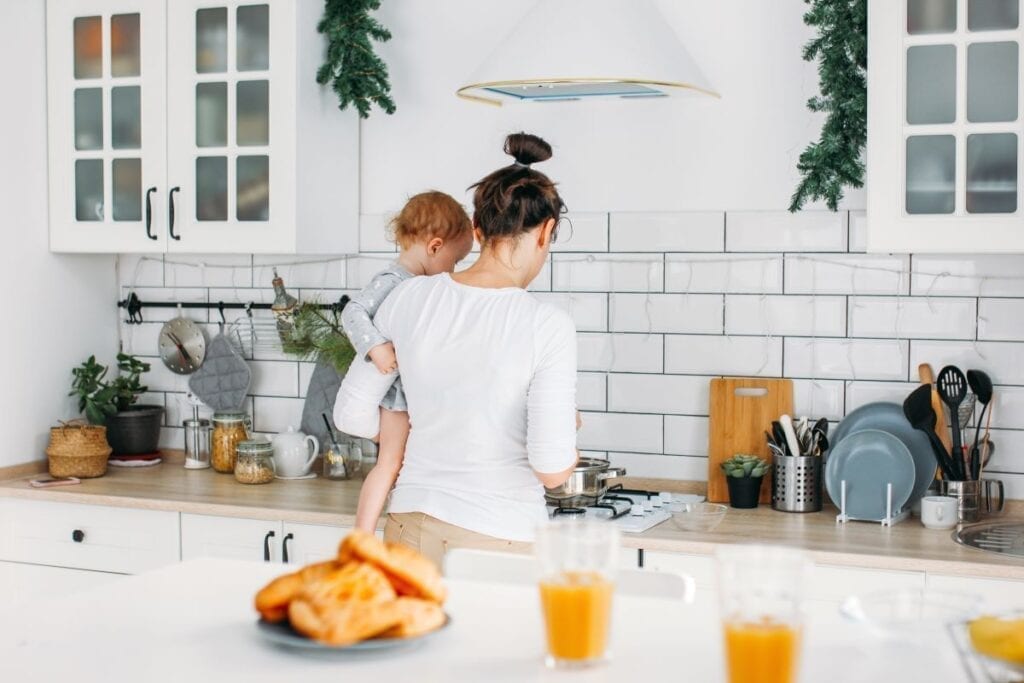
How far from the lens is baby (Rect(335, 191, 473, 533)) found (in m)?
2.60

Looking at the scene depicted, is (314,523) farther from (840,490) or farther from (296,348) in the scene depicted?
(840,490)

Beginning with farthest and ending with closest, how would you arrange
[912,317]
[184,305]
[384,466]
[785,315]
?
[184,305] < [785,315] < [912,317] < [384,466]

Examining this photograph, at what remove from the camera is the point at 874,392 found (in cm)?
323

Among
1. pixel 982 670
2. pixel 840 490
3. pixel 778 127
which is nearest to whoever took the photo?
pixel 982 670

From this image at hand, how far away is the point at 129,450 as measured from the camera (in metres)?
3.85

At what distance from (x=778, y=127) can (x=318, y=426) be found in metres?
1.57

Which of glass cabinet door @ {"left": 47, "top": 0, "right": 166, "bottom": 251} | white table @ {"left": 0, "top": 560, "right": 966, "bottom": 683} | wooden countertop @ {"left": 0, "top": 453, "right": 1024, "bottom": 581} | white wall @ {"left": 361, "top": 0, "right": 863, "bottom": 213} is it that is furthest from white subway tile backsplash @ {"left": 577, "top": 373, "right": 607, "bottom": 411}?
white table @ {"left": 0, "top": 560, "right": 966, "bottom": 683}

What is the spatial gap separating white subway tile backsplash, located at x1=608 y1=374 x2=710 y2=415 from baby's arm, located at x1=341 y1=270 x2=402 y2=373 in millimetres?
922

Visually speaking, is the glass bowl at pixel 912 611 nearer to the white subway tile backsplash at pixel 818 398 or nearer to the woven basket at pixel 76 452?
the white subway tile backsplash at pixel 818 398

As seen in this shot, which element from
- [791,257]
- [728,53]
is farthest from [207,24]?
[791,257]

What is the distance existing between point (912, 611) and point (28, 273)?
3056 millimetres

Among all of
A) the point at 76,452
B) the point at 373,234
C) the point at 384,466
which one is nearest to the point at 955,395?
the point at 384,466

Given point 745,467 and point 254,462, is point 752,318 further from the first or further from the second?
point 254,462

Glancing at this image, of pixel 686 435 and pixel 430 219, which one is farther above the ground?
pixel 430 219
